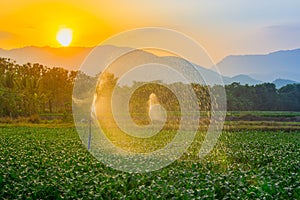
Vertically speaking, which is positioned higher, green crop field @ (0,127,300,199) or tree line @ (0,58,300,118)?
tree line @ (0,58,300,118)

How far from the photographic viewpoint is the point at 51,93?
184 ft

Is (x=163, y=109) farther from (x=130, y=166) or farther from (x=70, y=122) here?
(x=70, y=122)

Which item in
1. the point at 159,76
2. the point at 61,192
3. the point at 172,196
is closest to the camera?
the point at 172,196

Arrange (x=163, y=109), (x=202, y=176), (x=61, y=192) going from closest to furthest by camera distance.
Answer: (x=61, y=192), (x=202, y=176), (x=163, y=109)

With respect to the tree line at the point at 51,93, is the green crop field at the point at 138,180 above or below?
below

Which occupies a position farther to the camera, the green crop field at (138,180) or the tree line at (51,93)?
the tree line at (51,93)

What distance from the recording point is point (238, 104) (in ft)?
162

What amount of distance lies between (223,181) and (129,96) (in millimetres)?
12017

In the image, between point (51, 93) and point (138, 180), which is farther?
point (51, 93)

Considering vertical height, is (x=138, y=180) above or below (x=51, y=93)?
below

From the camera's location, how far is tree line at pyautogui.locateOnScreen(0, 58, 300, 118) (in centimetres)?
4375

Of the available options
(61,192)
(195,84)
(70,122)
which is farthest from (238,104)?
(61,192)

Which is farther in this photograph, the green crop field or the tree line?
the tree line

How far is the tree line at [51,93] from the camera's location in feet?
144
